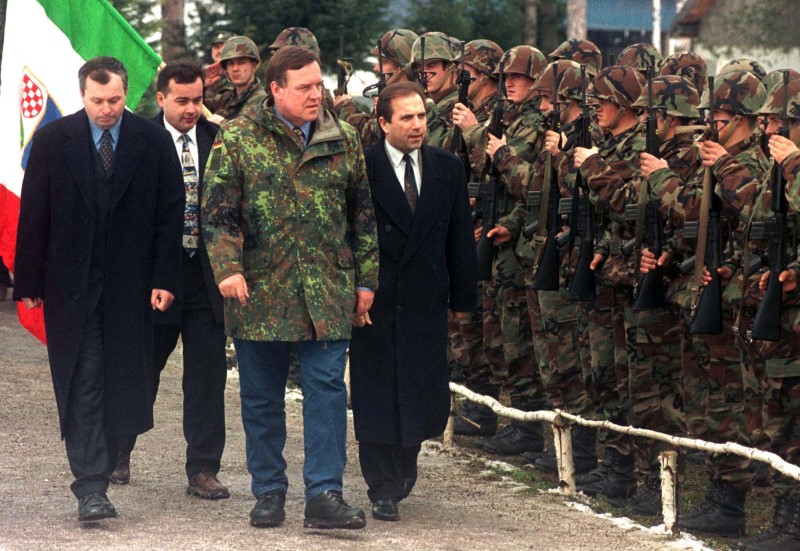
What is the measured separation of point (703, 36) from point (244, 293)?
30480 mm

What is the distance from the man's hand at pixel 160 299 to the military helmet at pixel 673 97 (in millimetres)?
2654

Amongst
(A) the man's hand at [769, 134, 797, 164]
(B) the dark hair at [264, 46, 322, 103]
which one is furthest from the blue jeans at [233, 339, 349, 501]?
(A) the man's hand at [769, 134, 797, 164]

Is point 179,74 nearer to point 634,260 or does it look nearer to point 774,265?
point 634,260

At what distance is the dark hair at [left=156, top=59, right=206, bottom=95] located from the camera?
8414 millimetres

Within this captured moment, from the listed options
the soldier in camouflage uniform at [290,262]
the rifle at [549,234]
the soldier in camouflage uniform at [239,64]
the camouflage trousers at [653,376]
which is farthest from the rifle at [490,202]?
the soldier in camouflage uniform at [290,262]

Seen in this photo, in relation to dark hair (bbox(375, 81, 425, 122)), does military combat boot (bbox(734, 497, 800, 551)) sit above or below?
below

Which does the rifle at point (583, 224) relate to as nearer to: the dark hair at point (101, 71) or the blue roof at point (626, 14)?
the dark hair at point (101, 71)

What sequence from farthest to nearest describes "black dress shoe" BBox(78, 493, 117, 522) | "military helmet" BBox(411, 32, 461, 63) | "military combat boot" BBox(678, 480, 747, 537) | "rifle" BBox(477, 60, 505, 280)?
"military helmet" BBox(411, 32, 461, 63)
"rifle" BBox(477, 60, 505, 280)
"military combat boot" BBox(678, 480, 747, 537)
"black dress shoe" BBox(78, 493, 117, 522)

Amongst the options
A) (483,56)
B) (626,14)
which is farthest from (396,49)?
(626,14)

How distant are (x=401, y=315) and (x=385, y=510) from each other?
2.98 ft

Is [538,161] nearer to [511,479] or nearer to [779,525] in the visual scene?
[511,479]

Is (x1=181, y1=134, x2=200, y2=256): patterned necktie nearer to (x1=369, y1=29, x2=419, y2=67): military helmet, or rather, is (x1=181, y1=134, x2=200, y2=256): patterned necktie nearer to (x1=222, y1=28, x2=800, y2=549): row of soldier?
(x1=222, y1=28, x2=800, y2=549): row of soldier

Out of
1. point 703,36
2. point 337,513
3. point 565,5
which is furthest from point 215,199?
point 703,36

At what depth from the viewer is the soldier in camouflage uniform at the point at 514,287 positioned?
31.8 feet
